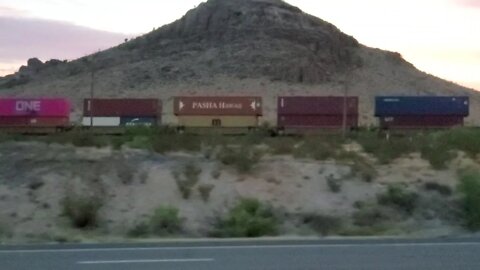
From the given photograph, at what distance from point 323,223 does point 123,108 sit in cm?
4565

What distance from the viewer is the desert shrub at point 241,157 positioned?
43.5 metres

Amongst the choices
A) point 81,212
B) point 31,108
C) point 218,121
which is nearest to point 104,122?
point 31,108

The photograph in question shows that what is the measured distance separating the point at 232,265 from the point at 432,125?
60.3 meters

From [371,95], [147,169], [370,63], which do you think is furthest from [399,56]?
[147,169]

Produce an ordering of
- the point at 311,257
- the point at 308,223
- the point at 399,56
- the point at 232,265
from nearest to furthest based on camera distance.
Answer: the point at 232,265, the point at 311,257, the point at 308,223, the point at 399,56

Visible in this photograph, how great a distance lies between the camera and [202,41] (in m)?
151

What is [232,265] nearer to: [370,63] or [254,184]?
[254,184]

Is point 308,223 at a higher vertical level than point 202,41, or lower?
lower

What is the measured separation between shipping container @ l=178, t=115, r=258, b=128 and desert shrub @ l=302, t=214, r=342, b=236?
3926 cm

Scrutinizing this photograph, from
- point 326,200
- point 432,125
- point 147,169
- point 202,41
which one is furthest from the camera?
point 202,41

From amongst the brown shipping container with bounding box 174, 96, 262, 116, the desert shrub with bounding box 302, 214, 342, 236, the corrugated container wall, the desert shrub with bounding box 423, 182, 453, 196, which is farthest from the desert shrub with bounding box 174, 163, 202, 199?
Answer: the brown shipping container with bounding box 174, 96, 262, 116

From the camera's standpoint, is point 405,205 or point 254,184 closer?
point 405,205

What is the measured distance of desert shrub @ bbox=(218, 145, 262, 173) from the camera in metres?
43.5

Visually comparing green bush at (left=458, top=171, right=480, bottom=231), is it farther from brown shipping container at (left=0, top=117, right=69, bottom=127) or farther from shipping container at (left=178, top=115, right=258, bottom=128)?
brown shipping container at (left=0, top=117, right=69, bottom=127)
